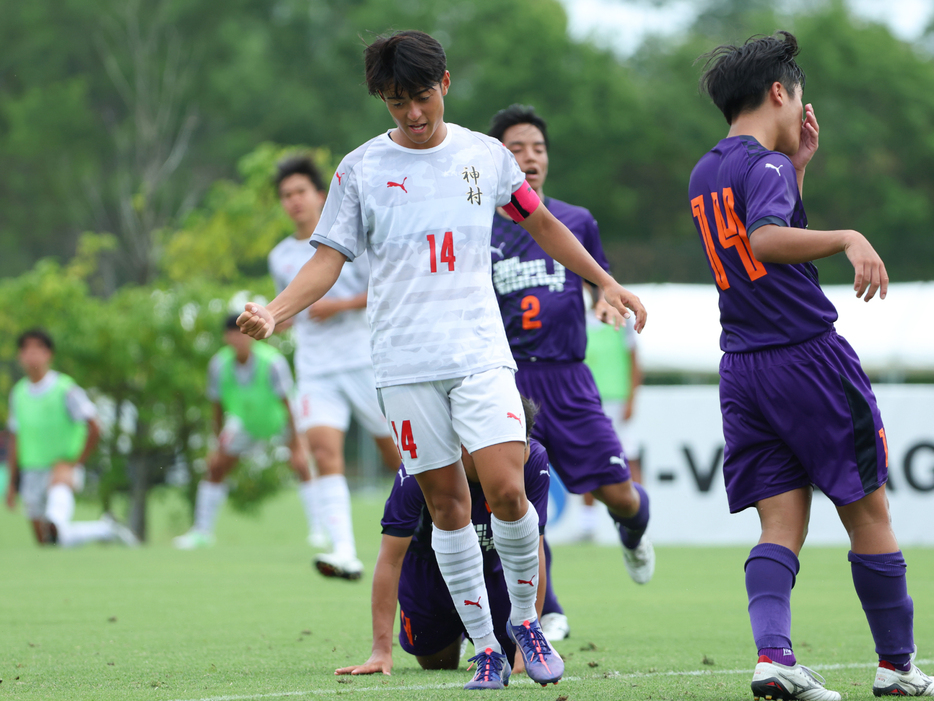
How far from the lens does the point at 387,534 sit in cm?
473

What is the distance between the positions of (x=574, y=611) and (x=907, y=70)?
120 feet

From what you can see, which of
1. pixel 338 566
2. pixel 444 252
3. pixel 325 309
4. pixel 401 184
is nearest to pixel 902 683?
pixel 444 252

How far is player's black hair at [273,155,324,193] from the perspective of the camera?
8352 mm

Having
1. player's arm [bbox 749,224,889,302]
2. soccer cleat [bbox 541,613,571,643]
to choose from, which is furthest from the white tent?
player's arm [bbox 749,224,889,302]

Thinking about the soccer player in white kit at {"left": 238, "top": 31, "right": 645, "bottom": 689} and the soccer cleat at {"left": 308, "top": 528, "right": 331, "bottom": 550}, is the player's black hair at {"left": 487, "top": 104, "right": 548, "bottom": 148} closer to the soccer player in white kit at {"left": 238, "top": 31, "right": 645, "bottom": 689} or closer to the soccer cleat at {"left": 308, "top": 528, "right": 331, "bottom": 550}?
the soccer player in white kit at {"left": 238, "top": 31, "right": 645, "bottom": 689}

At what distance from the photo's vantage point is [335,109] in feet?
144

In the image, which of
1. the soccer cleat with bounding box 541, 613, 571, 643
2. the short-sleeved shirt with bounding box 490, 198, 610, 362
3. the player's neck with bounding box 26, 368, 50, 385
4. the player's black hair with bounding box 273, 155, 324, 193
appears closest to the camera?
the soccer cleat with bounding box 541, 613, 571, 643

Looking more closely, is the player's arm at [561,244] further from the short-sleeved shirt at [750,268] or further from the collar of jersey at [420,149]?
the short-sleeved shirt at [750,268]

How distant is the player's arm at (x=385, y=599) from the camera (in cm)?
465

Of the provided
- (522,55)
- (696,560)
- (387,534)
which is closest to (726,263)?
(387,534)

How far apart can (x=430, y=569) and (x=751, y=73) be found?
2.11 m

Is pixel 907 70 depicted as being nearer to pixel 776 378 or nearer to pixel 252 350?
pixel 252 350

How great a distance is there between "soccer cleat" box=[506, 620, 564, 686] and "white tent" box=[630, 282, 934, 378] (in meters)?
12.6

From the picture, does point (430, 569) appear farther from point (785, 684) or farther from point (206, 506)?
point (206, 506)
